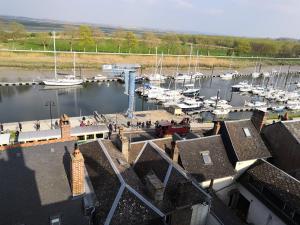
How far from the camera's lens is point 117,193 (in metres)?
16.5

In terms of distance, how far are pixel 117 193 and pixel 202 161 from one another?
9342 millimetres

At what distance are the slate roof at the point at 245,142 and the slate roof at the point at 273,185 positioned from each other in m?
1.05

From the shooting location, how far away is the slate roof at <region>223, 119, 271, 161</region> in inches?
962

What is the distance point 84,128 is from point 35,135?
5.85m

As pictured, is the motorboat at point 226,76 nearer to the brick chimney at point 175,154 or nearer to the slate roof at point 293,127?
the slate roof at point 293,127

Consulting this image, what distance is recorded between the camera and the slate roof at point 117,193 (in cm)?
1551

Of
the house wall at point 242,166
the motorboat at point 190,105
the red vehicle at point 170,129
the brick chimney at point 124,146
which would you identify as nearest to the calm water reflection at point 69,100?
the motorboat at point 190,105

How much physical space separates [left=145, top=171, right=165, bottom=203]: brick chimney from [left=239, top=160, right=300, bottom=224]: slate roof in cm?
964

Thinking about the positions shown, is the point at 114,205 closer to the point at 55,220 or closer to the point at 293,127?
the point at 55,220

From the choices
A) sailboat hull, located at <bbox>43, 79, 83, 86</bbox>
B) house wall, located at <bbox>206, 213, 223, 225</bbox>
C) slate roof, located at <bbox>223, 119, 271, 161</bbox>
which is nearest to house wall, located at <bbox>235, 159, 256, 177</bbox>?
slate roof, located at <bbox>223, 119, 271, 161</bbox>

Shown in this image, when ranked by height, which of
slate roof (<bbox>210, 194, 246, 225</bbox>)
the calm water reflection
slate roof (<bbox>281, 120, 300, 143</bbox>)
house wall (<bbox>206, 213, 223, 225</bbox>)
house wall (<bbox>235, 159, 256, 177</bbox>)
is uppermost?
slate roof (<bbox>281, 120, 300, 143</bbox>)

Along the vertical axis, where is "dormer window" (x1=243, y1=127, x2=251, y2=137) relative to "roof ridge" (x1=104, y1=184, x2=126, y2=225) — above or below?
above

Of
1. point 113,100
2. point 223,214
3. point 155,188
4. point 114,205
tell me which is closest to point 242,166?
point 223,214

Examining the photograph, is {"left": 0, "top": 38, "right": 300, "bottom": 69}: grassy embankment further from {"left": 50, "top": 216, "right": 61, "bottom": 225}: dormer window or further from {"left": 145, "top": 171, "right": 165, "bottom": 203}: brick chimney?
{"left": 50, "top": 216, "right": 61, "bottom": 225}: dormer window
